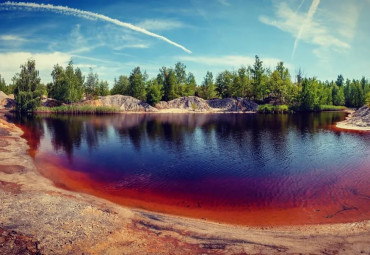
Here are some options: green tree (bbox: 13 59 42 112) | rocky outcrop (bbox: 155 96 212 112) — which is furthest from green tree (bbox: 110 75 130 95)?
green tree (bbox: 13 59 42 112)

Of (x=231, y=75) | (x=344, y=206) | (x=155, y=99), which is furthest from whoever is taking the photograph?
(x=231, y=75)

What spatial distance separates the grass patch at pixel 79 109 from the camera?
113056 millimetres

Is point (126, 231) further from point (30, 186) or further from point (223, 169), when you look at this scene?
point (223, 169)

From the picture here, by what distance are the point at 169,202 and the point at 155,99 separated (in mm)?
116031

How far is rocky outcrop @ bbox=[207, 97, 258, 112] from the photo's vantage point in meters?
132

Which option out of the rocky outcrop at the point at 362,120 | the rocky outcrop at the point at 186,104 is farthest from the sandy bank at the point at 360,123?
the rocky outcrop at the point at 186,104

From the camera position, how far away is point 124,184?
25484 millimetres

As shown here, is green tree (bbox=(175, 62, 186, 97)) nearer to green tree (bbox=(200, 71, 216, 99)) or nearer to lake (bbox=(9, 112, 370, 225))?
green tree (bbox=(200, 71, 216, 99))

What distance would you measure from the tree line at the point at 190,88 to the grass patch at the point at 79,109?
592cm

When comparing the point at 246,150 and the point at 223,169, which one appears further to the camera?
the point at 246,150

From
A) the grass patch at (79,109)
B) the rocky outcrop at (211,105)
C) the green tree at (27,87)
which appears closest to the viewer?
the green tree at (27,87)

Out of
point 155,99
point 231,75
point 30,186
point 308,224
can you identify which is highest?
point 231,75

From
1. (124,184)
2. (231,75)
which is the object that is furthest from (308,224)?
(231,75)

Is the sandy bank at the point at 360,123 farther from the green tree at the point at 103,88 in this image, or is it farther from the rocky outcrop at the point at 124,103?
the green tree at the point at 103,88
